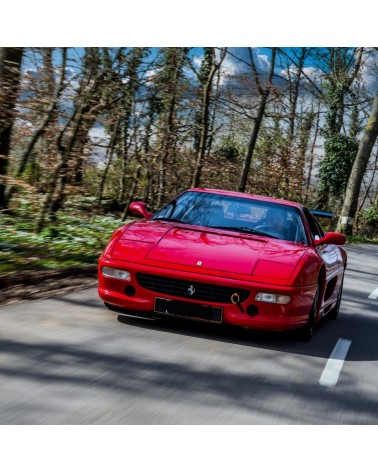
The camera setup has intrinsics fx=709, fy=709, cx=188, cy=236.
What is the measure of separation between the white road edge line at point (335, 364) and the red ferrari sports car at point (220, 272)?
13.4 inches

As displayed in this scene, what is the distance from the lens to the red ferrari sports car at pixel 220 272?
6.18 m

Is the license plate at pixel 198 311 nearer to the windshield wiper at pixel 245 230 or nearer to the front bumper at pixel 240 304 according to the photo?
the front bumper at pixel 240 304

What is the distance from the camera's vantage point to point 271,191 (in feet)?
100

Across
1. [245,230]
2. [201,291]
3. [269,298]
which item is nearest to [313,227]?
[245,230]

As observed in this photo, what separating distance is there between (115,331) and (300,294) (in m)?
1.67

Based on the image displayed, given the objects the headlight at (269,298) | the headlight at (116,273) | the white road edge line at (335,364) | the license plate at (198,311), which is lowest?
the white road edge line at (335,364)

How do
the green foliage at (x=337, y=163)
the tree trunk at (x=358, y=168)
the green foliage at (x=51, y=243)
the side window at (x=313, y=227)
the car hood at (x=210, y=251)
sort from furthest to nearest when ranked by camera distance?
the green foliage at (x=337, y=163) < the tree trunk at (x=358, y=168) < the green foliage at (x=51, y=243) < the side window at (x=313, y=227) < the car hood at (x=210, y=251)

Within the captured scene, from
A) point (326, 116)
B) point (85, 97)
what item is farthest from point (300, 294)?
point (326, 116)

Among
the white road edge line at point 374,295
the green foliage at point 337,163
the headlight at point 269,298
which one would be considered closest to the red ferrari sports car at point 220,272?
the headlight at point 269,298

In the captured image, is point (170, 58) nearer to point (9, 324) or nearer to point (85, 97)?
point (85, 97)

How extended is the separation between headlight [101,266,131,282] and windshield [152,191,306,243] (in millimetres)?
1217

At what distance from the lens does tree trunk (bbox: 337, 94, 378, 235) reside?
29531 millimetres

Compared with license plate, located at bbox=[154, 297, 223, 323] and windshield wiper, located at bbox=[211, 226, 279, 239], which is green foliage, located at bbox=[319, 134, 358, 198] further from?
license plate, located at bbox=[154, 297, 223, 323]

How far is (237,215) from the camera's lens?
7.52 meters
